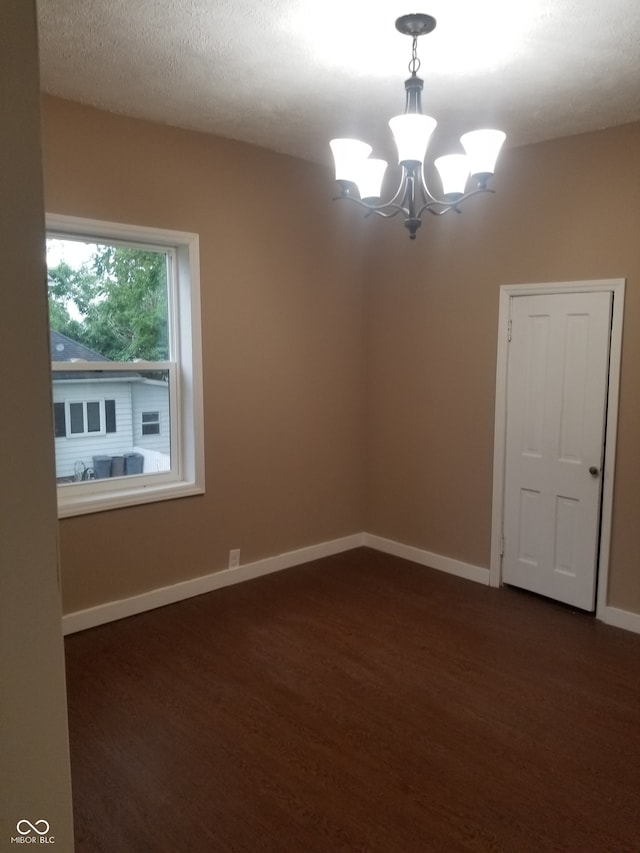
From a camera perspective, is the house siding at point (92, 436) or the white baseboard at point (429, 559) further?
the white baseboard at point (429, 559)

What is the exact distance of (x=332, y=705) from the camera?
282 cm

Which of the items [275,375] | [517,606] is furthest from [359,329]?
[517,606]

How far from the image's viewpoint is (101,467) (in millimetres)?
3678

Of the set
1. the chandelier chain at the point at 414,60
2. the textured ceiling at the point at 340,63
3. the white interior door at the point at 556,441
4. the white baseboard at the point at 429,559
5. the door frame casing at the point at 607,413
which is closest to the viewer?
the textured ceiling at the point at 340,63

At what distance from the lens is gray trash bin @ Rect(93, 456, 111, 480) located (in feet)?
12.0

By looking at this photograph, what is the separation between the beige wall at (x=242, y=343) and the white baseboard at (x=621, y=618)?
195cm

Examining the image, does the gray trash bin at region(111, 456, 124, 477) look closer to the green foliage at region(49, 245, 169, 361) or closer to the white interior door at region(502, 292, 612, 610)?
the green foliage at region(49, 245, 169, 361)

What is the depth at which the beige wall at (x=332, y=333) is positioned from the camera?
347 cm

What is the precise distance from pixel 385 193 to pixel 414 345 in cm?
114

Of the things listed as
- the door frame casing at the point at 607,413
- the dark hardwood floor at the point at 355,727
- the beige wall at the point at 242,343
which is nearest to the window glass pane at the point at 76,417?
the beige wall at the point at 242,343

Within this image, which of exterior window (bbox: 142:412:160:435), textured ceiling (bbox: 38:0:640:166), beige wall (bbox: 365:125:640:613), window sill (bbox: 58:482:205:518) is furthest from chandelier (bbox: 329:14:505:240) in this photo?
window sill (bbox: 58:482:205:518)

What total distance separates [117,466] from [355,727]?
6.68 feet

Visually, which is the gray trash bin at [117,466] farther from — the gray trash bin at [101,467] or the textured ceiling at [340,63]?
the textured ceiling at [340,63]

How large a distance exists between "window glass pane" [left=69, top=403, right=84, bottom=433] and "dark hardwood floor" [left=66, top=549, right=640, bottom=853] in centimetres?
114
